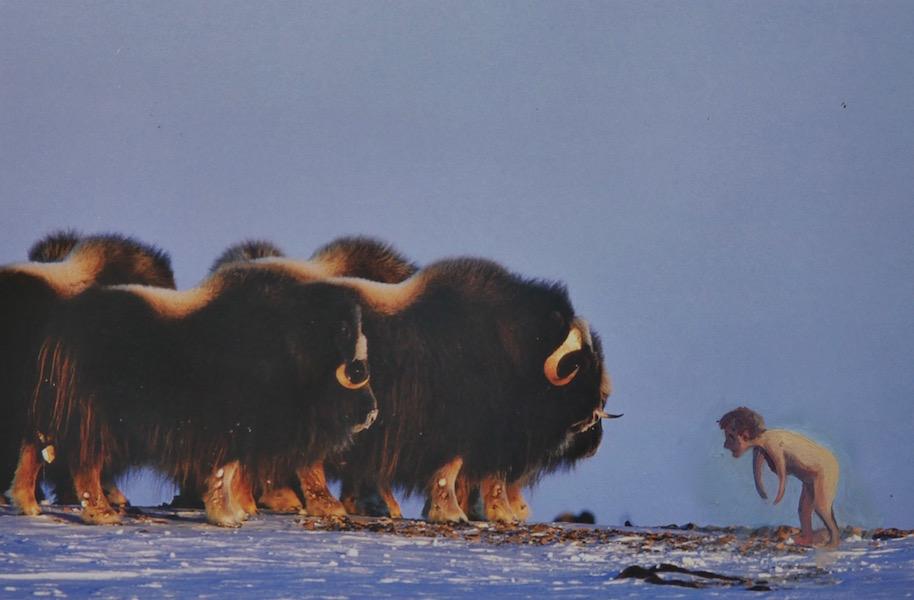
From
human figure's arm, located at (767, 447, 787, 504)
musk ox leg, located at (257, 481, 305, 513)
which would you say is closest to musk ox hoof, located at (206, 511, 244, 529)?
musk ox leg, located at (257, 481, 305, 513)

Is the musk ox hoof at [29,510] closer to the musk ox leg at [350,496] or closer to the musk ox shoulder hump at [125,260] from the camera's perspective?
the musk ox shoulder hump at [125,260]

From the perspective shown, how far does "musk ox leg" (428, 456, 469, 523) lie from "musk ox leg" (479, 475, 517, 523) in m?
0.39

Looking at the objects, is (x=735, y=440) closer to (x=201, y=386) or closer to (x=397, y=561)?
(x=397, y=561)

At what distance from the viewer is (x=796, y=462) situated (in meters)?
7.95

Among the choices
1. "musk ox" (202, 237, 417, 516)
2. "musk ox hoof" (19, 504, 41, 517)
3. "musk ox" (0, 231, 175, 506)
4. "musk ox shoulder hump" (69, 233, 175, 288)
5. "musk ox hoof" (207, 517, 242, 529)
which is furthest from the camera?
"musk ox" (202, 237, 417, 516)

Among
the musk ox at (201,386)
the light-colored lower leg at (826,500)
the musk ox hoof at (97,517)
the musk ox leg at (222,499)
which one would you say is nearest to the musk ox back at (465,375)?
the musk ox at (201,386)

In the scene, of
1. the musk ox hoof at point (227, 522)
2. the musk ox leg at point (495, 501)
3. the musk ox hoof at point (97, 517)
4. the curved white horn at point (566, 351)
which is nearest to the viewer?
the musk ox hoof at point (97, 517)

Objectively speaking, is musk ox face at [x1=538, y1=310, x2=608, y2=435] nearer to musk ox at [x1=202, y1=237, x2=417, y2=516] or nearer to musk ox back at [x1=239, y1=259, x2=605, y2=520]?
musk ox back at [x1=239, y1=259, x2=605, y2=520]

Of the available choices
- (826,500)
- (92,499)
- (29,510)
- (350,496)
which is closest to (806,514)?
(826,500)

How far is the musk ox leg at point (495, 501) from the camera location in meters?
11.0

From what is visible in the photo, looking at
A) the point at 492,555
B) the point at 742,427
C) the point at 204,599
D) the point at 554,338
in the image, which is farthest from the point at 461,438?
the point at 204,599

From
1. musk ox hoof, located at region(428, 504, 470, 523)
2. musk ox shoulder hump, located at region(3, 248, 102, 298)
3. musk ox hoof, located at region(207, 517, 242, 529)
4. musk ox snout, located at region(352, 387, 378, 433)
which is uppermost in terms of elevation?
musk ox shoulder hump, located at region(3, 248, 102, 298)

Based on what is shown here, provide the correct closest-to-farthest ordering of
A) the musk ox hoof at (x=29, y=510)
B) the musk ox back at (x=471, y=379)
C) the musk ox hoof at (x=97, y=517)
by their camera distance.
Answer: the musk ox hoof at (x=97, y=517) → the musk ox hoof at (x=29, y=510) → the musk ox back at (x=471, y=379)

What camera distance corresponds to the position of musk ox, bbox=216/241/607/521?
34.3ft
